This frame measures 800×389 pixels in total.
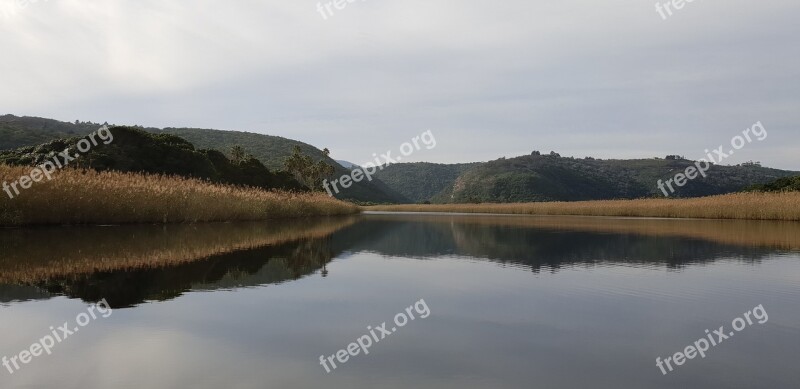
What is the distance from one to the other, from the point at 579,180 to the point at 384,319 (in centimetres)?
17457

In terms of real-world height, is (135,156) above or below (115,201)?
above

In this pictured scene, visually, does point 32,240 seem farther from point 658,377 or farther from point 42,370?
point 658,377

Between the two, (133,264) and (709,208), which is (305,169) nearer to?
(709,208)

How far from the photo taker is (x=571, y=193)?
159m

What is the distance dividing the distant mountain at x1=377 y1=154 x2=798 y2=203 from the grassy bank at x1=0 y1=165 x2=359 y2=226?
130102mm

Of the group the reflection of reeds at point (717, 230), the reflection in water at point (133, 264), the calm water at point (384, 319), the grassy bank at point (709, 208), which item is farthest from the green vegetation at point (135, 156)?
the grassy bank at point (709, 208)

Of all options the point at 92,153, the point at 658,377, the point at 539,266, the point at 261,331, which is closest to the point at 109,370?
the point at 261,331

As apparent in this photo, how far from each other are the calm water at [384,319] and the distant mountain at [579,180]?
142 meters

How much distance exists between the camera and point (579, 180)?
169 m

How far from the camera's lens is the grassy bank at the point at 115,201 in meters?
13.7

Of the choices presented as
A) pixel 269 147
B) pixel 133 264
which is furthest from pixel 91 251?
pixel 269 147

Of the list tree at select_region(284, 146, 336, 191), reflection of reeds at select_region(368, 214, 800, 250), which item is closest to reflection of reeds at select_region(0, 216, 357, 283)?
reflection of reeds at select_region(368, 214, 800, 250)

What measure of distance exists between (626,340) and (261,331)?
2989mm

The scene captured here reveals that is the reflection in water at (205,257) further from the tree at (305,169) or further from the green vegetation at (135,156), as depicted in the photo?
the tree at (305,169)
